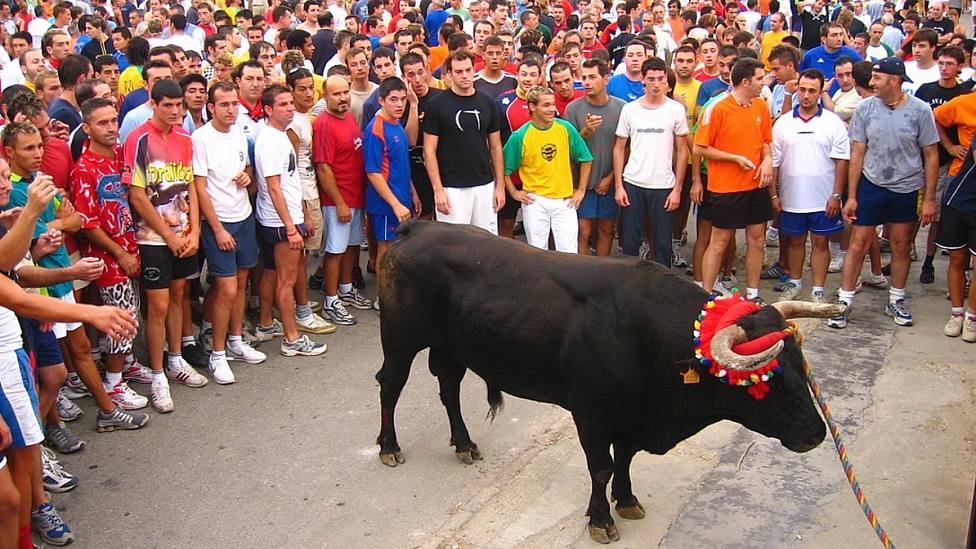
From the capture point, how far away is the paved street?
5.18 m

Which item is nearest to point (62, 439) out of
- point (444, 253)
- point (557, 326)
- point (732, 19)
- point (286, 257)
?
point (286, 257)

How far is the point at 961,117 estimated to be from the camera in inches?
324

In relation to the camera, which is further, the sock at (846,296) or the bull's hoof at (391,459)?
the sock at (846,296)

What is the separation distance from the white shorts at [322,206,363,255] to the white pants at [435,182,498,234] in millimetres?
726

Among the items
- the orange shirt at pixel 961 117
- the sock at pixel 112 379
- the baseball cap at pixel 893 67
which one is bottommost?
the sock at pixel 112 379

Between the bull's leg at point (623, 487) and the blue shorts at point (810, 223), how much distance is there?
13.6 ft

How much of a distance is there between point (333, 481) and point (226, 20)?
1080 centimetres

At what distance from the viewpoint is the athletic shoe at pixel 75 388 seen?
6.73 metres

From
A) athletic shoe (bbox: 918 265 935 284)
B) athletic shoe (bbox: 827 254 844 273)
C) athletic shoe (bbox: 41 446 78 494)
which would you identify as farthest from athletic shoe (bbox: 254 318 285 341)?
athletic shoe (bbox: 918 265 935 284)

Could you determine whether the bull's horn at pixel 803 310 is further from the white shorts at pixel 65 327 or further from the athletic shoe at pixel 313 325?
the athletic shoe at pixel 313 325

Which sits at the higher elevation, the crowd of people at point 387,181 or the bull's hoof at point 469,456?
the crowd of people at point 387,181

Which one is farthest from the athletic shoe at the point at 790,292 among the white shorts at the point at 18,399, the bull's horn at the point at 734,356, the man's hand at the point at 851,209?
the white shorts at the point at 18,399

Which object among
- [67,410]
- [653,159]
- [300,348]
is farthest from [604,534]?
[653,159]

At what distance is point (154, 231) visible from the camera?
6.63m
